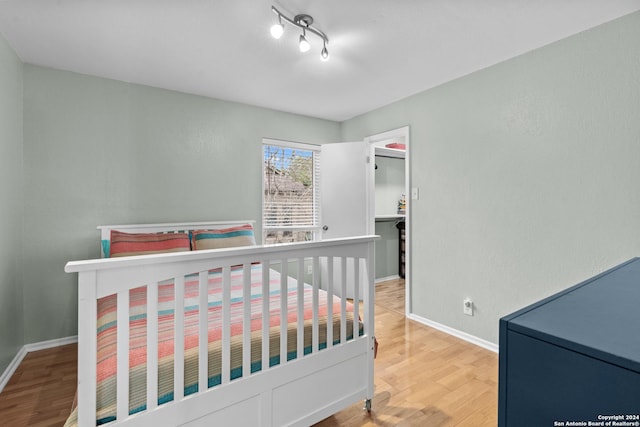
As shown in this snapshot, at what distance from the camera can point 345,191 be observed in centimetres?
387

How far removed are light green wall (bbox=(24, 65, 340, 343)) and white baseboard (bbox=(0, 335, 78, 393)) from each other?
0.19ft

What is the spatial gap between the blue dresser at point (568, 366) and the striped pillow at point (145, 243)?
2.50 meters

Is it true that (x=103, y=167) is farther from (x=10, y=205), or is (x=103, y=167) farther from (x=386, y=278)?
(x=386, y=278)

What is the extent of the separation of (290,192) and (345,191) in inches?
27.3

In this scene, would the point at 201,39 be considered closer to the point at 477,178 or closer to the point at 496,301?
the point at 477,178

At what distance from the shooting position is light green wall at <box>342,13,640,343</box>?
6.27 feet

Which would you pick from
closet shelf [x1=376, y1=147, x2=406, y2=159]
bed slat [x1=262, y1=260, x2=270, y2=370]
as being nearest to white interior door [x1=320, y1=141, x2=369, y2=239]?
closet shelf [x1=376, y1=147, x2=406, y2=159]

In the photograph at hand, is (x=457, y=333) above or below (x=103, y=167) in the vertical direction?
below

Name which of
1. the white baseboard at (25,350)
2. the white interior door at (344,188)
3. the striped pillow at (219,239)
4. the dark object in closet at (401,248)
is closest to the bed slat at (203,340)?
the striped pillow at (219,239)

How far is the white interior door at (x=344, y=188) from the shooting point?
381cm

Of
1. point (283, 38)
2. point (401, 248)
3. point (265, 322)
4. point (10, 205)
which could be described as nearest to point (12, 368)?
point (10, 205)

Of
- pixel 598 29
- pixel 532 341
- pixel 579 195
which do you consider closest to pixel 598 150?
pixel 579 195

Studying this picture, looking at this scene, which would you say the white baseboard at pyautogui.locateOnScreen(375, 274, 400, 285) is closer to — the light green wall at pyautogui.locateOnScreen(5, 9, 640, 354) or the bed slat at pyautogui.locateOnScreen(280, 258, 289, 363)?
the light green wall at pyautogui.locateOnScreen(5, 9, 640, 354)

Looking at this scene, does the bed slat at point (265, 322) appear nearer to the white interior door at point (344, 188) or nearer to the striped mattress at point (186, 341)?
the striped mattress at point (186, 341)
